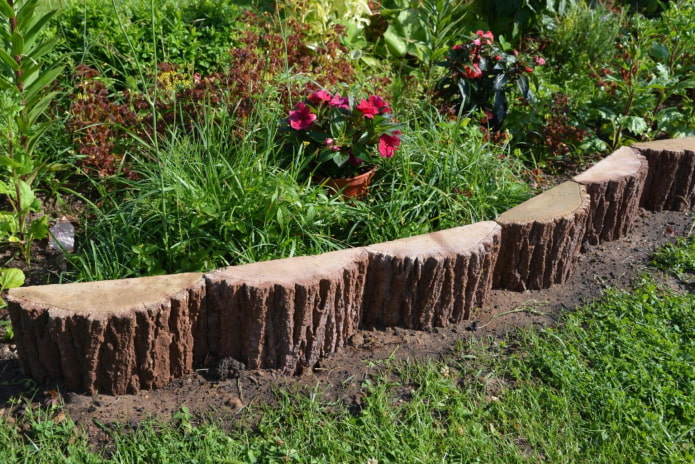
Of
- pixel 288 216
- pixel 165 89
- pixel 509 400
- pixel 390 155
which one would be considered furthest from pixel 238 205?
pixel 509 400

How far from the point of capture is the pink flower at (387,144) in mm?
3980

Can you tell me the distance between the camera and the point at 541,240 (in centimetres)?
384

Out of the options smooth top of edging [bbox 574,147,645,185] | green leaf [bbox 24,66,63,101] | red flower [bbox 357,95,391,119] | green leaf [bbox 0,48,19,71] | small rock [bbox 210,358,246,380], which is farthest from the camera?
smooth top of edging [bbox 574,147,645,185]

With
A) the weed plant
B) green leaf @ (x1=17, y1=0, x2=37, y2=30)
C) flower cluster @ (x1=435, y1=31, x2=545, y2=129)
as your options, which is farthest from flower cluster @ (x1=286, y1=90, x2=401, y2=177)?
green leaf @ (x1=17, y1=0, x2=37, y2=30)

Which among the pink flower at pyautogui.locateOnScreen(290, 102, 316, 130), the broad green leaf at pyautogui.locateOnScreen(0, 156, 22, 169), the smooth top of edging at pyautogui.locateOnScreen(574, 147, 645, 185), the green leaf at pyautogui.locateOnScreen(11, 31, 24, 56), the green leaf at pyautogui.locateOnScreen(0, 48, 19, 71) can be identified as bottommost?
the smooth top of edging at pyautogui.locateOnScreen(574, 147, 645, 185)

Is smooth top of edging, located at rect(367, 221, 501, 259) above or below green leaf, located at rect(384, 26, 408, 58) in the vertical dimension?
below

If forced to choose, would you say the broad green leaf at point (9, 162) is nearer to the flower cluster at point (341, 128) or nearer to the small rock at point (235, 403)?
the flower cluster at point (341, 128)

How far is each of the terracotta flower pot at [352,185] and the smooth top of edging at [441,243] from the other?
63 centimetres

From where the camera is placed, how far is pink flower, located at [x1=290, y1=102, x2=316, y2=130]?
154 inches

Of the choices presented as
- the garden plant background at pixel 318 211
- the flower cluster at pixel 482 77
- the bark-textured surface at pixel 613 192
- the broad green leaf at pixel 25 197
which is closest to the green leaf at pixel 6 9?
the garden plant background at pixel 318 211

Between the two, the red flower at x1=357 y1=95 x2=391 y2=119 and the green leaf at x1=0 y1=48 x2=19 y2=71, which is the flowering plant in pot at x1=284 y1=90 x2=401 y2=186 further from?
the green leaf at x1=0 y1=48 x2=19 y2=71

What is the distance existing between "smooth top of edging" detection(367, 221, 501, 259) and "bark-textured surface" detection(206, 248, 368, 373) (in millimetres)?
158

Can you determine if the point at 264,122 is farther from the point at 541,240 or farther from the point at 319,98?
the point at 541,240

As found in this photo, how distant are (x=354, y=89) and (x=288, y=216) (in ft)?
4.63
